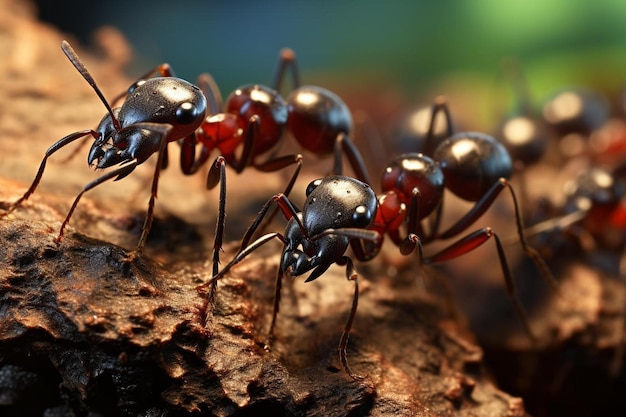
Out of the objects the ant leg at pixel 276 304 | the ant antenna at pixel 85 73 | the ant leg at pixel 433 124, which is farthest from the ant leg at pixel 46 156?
the ant leg at pixel 433 124

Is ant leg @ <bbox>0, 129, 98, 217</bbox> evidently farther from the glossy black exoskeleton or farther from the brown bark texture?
the glossy black exoskeleton

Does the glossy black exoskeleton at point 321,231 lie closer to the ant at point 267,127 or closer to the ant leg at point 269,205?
the ant leg at point 269,205

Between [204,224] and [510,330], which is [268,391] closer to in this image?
[204,224]

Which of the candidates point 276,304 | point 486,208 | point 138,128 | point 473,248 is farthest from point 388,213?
point 138,128

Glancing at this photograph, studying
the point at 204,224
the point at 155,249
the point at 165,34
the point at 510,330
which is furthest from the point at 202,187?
the point at 165,34

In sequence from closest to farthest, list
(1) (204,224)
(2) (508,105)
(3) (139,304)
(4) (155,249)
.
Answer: (3) (139,304)
(4) (155,249)
(1) (204,224)
(2) (508,105)
